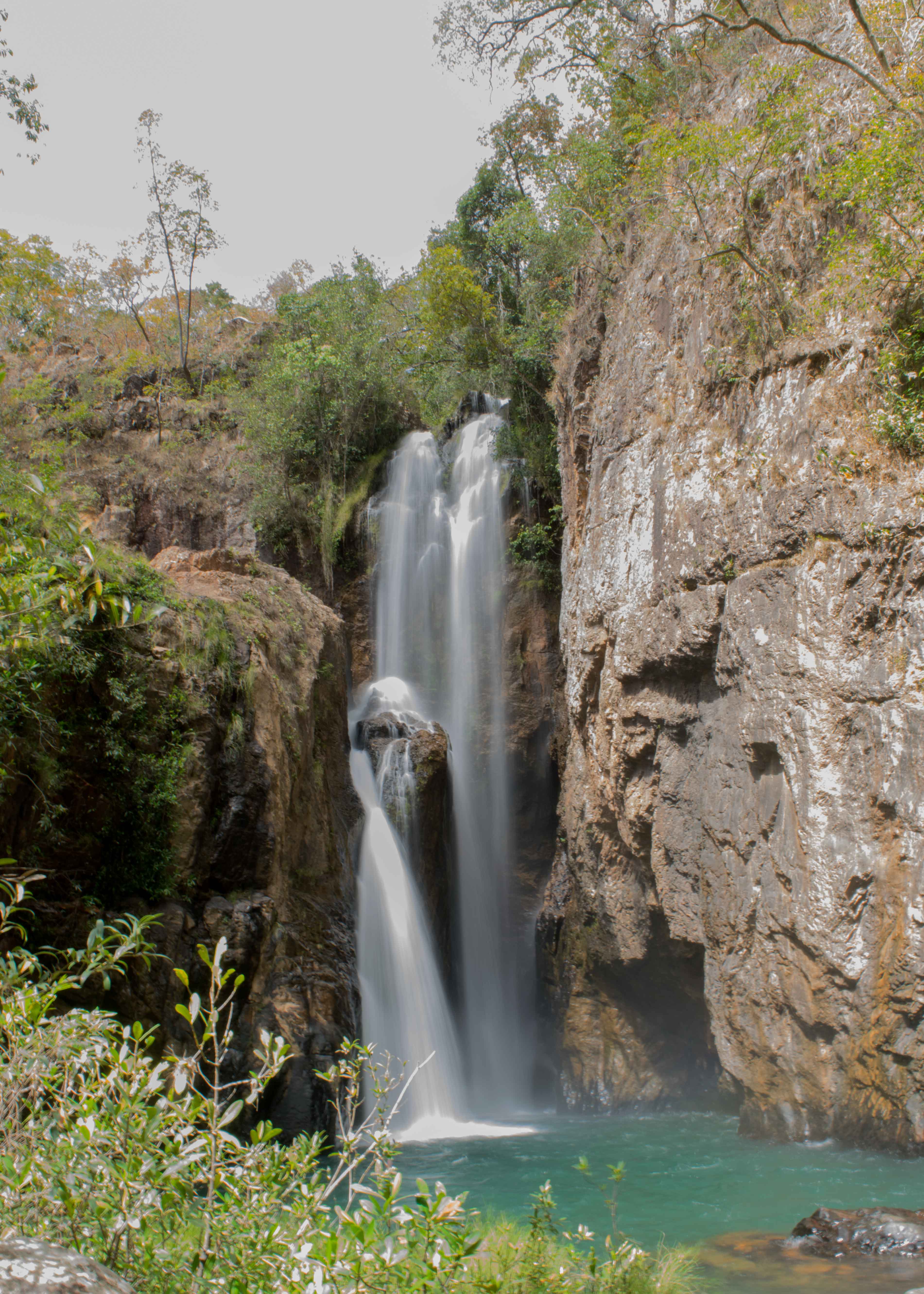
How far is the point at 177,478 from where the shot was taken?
2495cm

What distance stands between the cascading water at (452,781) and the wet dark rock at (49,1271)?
11.6 m

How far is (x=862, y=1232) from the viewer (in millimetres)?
6637

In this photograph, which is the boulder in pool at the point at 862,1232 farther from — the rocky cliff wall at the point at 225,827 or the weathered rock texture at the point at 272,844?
the weathered rock texture at the point at 272,844

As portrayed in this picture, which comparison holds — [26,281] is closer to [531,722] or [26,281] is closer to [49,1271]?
[531,722]

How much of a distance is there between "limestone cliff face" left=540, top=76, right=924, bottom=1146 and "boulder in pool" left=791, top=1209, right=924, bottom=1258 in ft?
7.32

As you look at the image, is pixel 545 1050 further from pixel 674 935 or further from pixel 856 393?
pixel 856 393

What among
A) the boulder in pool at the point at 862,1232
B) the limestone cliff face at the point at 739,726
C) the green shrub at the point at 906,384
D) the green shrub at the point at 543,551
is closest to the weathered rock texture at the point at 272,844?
the limestone cliff face at the point at 739,726

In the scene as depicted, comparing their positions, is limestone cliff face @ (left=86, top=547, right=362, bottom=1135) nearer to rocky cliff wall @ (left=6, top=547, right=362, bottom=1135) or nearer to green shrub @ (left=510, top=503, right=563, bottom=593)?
Answer: rocky cliff wall @ (left=6, top=547, right=362, bottom=1135)

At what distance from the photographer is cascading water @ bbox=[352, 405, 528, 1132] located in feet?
47.3

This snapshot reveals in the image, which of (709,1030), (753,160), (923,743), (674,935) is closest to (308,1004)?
(674,935)

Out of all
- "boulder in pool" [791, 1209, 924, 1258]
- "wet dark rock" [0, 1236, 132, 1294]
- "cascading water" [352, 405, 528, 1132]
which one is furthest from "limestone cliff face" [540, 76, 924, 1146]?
"wet dark rock" [0, 1236, 132, 1294]

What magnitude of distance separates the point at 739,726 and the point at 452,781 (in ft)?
29.0

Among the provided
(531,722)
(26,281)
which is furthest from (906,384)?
(26,281)

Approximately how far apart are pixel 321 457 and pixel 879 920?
18613 millimetres
